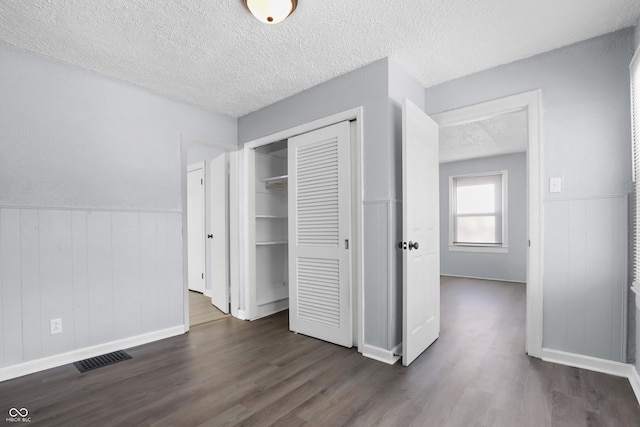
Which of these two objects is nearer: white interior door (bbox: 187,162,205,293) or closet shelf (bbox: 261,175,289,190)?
closet shelf (bbox: 261,175,289,190)

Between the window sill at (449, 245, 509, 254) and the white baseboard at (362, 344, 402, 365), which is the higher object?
the window sill at (449, 245, 509, 254)

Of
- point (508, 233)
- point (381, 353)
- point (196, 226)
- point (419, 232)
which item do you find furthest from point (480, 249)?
point (196, 226)

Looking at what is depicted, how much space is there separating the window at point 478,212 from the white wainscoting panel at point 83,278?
5.43m

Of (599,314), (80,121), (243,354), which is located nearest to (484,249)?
(599,314)

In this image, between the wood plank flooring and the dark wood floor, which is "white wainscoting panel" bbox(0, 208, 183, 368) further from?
the wood plank flooring

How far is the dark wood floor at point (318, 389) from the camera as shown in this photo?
1.77 metres

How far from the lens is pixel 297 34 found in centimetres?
222

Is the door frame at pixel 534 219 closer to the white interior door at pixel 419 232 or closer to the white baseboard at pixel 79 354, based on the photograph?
the white interior door at pixel 419 232

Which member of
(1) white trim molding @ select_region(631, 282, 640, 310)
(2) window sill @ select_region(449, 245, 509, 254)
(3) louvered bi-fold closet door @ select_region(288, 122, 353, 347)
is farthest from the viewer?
(2) window sill @ select_region(449, 245, 509, 254)

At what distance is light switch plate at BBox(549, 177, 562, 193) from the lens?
240 centimetres

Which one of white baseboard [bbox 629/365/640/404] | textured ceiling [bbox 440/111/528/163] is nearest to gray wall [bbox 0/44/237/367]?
white baseboard [bbox 629/365/640/404]

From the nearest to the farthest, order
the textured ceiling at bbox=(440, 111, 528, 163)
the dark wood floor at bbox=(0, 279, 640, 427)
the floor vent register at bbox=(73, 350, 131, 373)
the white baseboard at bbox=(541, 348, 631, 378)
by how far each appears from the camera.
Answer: the dark wood floor at bbox=(0, 279, 640, 427) → the white baseboard at bbox=(541, 348, 631, 378) → the floor vent register at bbox=(73, 350, 131, 373) → the textured ceiling at bbox=(440, 111, 528, 163)

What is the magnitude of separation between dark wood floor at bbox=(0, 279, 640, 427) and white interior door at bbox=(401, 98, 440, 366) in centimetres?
23

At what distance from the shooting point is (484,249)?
6.17 m
